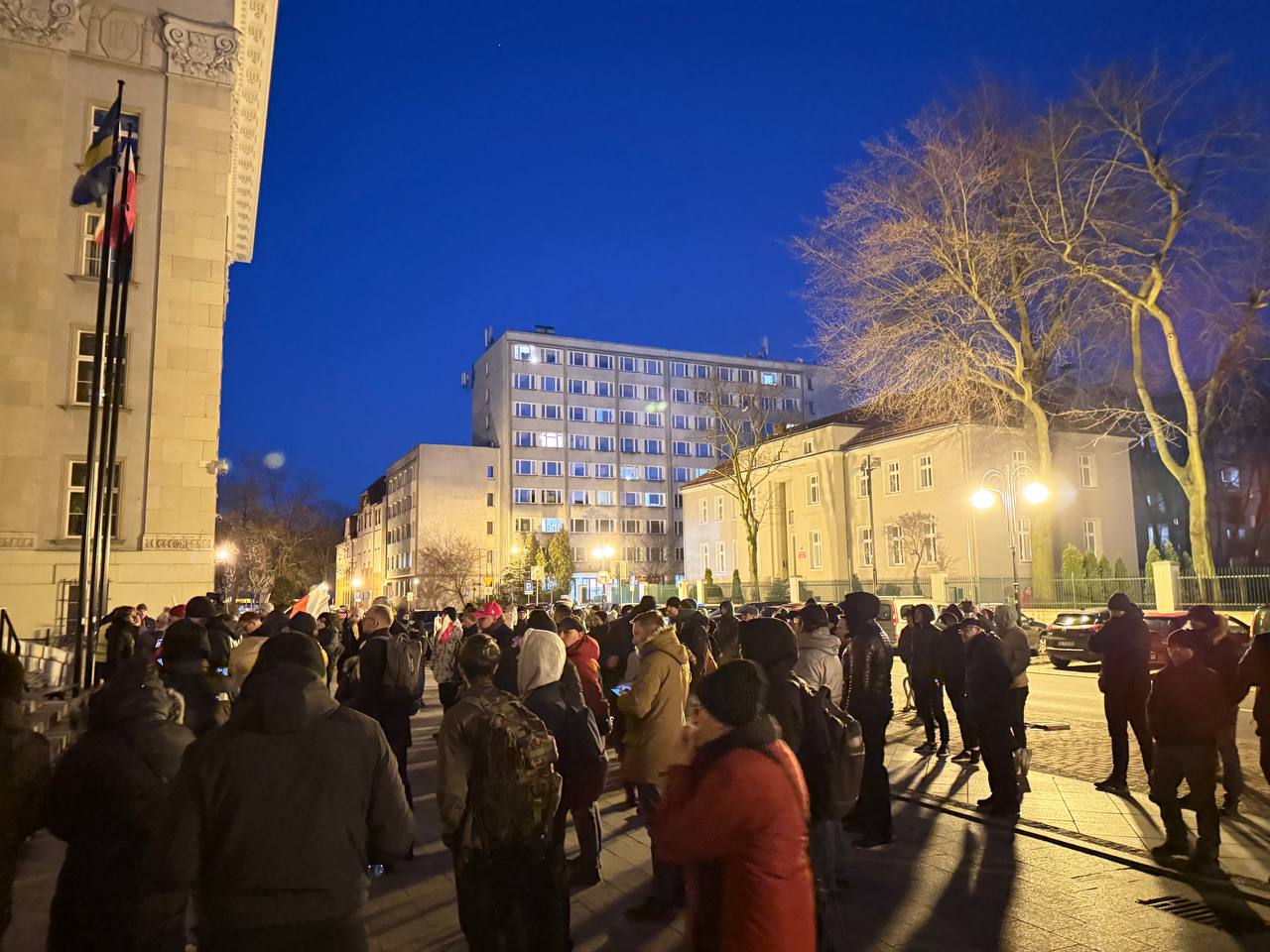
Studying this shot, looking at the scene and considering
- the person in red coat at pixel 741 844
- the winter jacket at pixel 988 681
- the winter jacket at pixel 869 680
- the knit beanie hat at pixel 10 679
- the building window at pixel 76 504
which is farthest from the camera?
the building window at pixel 76 504

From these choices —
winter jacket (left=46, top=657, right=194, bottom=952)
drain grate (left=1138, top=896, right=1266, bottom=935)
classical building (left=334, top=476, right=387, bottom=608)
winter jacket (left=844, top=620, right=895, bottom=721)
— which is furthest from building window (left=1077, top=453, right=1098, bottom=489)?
classical building (left=334, top=476, right=387, bottom=608)

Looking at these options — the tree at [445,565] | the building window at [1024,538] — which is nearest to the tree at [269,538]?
the tree at [445,565]

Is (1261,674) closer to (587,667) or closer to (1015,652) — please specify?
(1015,652)

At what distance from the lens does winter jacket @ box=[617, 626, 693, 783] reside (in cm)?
660

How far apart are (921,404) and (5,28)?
28.1 m

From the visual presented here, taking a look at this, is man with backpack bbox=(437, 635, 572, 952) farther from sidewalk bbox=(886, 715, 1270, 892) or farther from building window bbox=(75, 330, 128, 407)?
building window bbox=(75, 330, 128, 407)

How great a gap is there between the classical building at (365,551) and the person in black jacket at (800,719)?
89189 millimetres

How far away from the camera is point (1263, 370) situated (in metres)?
41.1

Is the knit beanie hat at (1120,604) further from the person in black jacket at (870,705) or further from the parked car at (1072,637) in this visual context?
the parked car at (1072,637)

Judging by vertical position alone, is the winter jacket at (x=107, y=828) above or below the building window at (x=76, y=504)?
below

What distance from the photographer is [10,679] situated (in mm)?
3959

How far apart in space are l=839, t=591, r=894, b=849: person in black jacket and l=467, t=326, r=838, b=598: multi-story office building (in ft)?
241

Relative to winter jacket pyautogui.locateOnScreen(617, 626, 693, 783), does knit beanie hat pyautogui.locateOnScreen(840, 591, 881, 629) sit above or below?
above

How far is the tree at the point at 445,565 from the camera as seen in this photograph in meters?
75.1
